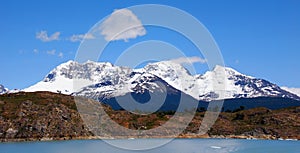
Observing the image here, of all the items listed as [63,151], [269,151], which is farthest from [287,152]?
[63,151]

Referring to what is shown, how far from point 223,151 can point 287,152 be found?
18.9 metres

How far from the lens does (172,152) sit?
447 feet

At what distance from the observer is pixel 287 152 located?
145 m

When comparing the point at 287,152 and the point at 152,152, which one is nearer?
the point at 152,152

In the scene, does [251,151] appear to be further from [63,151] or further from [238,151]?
[63,151]

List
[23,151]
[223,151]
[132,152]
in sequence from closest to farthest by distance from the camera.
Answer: [132,152] < [223,151] < [23,151]

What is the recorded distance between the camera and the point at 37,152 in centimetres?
14812

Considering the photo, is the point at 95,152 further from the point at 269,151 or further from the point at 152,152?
the point at 269,151

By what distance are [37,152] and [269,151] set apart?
6906 centimetres

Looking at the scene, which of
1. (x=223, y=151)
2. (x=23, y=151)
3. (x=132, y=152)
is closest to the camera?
(x=132, y=152)

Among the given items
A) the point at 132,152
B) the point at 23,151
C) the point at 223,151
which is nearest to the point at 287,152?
the point at 223,151

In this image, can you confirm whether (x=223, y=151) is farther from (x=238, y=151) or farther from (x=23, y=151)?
(x=23, y=151)

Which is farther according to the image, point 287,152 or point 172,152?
point 287,152

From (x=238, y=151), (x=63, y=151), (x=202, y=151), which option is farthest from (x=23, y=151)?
(x=238, y=151)
